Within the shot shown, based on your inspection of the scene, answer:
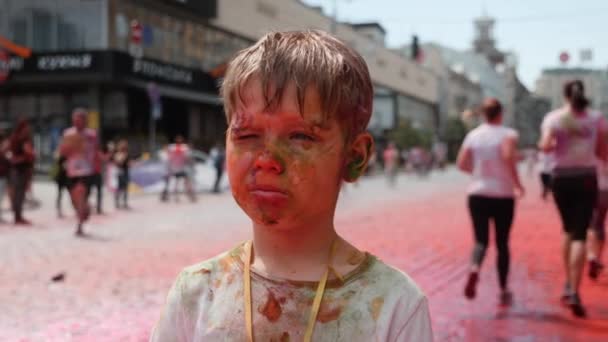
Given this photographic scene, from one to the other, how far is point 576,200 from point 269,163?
4844mm

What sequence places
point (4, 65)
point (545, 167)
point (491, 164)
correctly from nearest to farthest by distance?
point (491, 164), point (545, 167), point (4, 65)

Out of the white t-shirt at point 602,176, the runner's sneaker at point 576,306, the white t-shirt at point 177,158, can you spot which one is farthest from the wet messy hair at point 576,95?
the white t-shirt at point 177,158

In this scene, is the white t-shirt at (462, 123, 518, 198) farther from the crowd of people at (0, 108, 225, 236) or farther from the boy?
the crowd of people at (0, 108, 225, 236)

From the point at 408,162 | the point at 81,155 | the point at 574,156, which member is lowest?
the point at 408,162

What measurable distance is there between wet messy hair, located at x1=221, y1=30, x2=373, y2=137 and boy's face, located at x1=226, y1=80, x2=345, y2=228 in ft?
0.06

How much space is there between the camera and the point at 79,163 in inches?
427

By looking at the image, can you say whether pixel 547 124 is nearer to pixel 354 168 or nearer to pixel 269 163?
pixel 354 168

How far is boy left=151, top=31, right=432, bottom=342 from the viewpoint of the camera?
158 centimetres

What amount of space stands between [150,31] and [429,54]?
2630 inches

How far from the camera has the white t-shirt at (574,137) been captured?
592 cm

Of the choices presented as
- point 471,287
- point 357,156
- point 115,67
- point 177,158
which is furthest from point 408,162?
point 357,156

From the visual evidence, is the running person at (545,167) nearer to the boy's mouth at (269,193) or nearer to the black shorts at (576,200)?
the black shorts at (576,200)

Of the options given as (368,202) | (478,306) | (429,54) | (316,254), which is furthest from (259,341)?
(429,54)

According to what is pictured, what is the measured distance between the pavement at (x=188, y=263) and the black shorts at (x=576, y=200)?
0.63 metres
